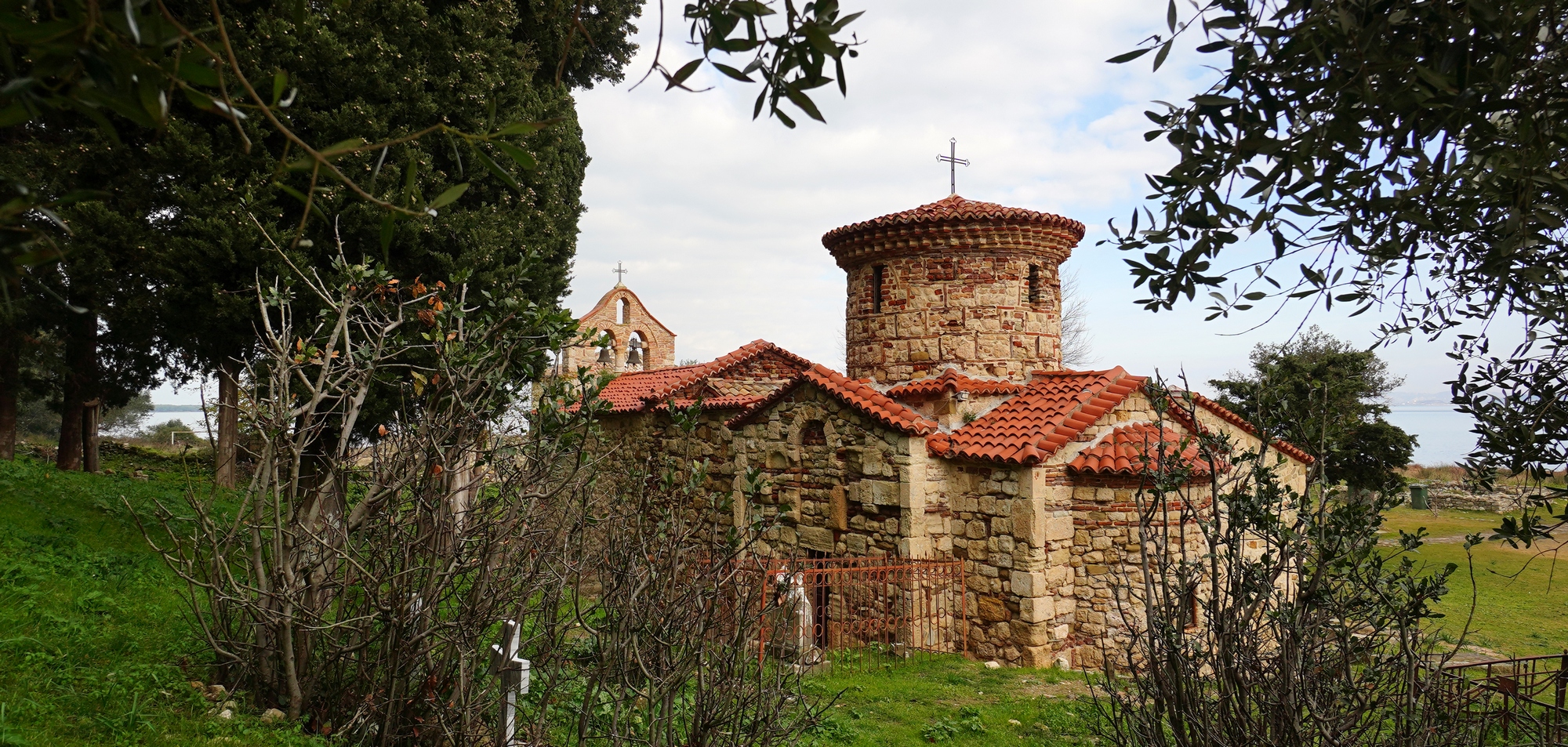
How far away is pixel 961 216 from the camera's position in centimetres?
1154

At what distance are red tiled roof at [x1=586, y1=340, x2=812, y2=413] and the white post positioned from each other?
949 cm

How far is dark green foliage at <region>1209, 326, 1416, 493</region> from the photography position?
3.88 meters

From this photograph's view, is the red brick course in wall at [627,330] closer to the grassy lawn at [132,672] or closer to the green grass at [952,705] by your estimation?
the grassy lawn at [132,672]

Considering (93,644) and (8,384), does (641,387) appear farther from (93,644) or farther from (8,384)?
(93,644)

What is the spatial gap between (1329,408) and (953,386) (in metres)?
7.11

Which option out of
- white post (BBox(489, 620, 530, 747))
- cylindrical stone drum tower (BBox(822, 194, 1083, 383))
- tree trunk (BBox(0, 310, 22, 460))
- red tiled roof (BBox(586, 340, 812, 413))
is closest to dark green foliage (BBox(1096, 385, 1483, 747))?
white post (BBox(489, 620, 530, 747))

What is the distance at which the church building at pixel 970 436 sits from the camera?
939cm

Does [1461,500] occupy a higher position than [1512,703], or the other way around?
[1461,500]

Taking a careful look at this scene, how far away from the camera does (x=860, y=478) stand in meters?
10.5

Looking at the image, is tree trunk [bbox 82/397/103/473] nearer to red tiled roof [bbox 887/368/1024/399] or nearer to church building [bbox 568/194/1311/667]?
church building [bbox 568/194/1311/667]

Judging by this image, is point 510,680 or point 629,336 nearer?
point 510,680

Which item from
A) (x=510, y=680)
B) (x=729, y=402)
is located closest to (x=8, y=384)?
(x=729, y=402)

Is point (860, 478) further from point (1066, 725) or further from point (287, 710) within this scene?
point (287, 710)

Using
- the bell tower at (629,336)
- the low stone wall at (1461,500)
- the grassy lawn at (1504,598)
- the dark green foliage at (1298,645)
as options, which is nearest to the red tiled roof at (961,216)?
the grassy lawn at (1504,598)
